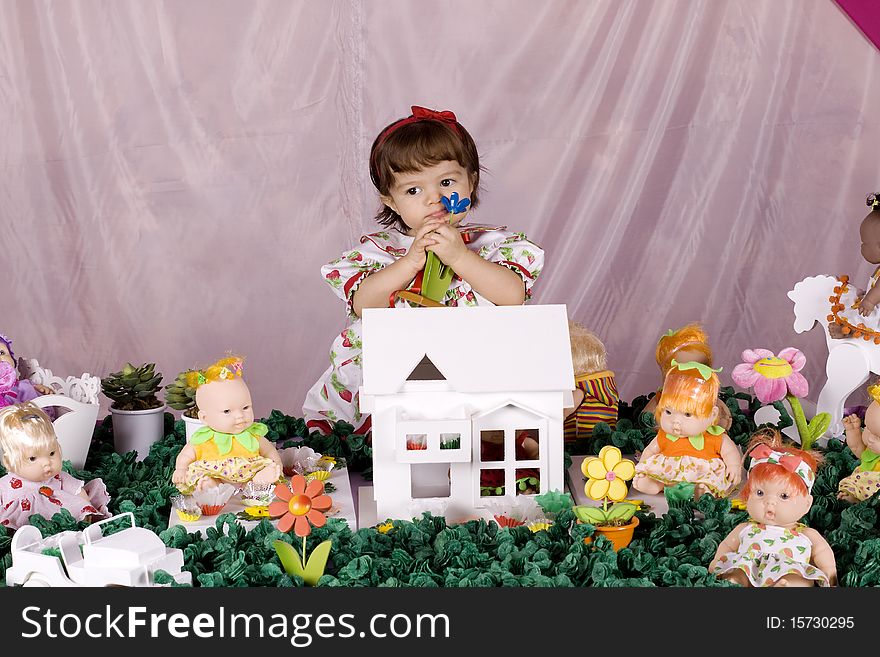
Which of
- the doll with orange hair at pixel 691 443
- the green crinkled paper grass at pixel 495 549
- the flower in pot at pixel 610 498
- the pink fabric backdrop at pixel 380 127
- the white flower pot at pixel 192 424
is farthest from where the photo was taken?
the pink fabric backdrop at pixel 380 127

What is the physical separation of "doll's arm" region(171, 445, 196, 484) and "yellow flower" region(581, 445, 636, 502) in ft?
2.30

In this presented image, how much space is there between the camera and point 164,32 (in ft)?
10.8

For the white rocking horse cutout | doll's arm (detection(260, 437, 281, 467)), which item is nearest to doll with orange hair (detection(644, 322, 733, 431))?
the white rocking horse cutout

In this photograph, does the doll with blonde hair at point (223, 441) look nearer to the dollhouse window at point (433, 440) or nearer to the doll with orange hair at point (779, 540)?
the dollhouse window at point (433, 440)

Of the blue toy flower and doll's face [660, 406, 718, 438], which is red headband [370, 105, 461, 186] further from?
doll's face [660, 406, 718, 438]

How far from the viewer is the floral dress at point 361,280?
2.41 m

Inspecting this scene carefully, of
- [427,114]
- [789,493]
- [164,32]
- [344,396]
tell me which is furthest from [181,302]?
[789,493]

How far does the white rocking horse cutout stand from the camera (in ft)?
7.83

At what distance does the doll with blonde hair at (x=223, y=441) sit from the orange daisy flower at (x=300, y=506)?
32 cm

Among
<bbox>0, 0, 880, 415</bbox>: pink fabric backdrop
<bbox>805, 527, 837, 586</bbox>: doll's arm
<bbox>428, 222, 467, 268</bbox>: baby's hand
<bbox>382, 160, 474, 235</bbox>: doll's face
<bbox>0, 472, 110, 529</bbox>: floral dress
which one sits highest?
<bbox>0, 0, 880, 415</bbox>: pink fabric backdrop

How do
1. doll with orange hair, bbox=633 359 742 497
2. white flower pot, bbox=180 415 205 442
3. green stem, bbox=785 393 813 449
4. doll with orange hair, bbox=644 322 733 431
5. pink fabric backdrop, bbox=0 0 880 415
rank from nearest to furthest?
doll with orange hair, bbox=633 359 742 497
white flower pot, bbox=180 415 205 442
green stem, bbox=785 393 813 449
doll with orange hair, bbox=644 322 733 431
pink fabric backdrop, bbox=0 0 880 415

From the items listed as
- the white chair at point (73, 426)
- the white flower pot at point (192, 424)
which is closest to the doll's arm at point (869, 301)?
the white flower pot at point (192, 424)

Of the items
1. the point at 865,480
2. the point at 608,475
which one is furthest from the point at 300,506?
the point at 865,480

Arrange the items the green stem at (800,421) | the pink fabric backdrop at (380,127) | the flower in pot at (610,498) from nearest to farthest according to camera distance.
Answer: the flower in pot at (610,498) < the green stem at (800,421) < the pink fabric backdrop at (380,127)
